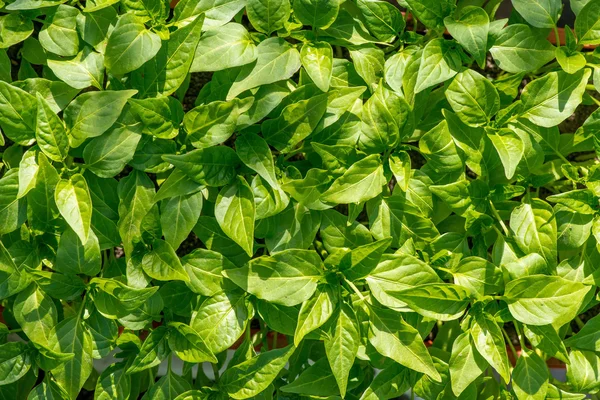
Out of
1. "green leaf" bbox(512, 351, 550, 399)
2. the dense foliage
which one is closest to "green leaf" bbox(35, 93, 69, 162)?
the dense foliage

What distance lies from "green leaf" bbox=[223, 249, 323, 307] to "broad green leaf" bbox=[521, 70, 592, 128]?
16.8 inches

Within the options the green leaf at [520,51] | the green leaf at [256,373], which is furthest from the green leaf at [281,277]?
the green leaf at [520,51]

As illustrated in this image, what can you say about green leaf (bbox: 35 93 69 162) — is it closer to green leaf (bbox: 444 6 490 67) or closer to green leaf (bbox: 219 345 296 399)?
green leaf (bbox: 219 345 296 399)

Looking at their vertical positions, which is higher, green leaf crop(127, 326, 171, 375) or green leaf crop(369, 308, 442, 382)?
green leaf crop(369, 308, 442, 382)

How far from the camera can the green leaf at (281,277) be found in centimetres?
89

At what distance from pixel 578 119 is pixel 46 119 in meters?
1.18

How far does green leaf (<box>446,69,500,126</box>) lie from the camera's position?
924 mm

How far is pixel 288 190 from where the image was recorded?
0.90 m

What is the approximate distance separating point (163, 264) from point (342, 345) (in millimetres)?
301

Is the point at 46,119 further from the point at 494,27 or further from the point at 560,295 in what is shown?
the point at 560,295

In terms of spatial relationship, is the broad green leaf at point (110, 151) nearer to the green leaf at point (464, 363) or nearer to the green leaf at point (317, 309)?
the green leaf at point (317, 309)

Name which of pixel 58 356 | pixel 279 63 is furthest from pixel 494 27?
pixel 58 356

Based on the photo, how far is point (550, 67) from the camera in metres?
1.06

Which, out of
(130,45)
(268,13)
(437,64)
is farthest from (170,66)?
(437,64)
